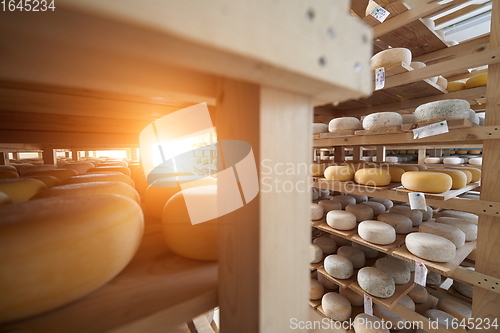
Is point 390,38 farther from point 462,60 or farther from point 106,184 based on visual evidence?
point 106,184

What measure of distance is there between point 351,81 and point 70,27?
25cm

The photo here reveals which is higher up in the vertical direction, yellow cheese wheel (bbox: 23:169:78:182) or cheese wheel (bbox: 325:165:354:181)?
yellow cheese wheel (bbox: 23:169:78:182)

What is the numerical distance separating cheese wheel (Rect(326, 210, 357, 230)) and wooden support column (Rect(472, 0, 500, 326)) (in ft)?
2.32

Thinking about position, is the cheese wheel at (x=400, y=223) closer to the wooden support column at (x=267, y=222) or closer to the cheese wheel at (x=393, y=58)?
the cheese wheel at (x=393, y=58)

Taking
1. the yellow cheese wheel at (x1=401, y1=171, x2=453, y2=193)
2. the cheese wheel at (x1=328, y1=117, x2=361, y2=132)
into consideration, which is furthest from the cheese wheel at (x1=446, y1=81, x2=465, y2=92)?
the yellow cheese wheel at (x1=401, y1=171, x2=453, y2=193)

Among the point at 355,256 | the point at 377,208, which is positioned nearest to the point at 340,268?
the point at 355,256

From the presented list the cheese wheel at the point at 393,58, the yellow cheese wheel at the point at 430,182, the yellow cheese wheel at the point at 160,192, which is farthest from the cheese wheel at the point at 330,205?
the yellow cheese wheel at the point at 160,192

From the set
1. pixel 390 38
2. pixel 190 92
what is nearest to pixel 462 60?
pixel 390 38

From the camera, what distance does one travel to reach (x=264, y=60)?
166 mm

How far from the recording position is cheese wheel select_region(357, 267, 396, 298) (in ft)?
4.62

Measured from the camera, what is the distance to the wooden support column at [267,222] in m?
0.26

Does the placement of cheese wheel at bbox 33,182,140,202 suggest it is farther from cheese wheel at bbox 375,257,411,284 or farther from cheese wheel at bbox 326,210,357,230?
cheese wheel at bbox 375,257,411,284

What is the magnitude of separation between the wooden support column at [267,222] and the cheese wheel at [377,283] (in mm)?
1472

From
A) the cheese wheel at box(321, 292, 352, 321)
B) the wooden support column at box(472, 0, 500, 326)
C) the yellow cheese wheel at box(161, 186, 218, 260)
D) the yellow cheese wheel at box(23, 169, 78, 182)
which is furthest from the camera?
the cheese wheel at box(321, 292, 352, 321)
